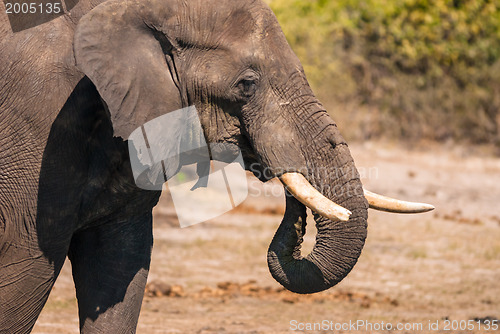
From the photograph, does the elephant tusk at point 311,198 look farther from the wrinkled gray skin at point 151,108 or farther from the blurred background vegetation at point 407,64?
the blurred background vegetation at point 407,64

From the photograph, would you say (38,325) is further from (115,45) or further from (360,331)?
(115,45)

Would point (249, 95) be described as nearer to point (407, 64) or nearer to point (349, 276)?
point (349, 276)

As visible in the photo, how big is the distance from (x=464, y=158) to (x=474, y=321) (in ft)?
33.8

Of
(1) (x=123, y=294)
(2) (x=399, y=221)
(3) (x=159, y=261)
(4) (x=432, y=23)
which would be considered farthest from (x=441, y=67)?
(1) (x=123, y=294)

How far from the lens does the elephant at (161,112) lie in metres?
4.49

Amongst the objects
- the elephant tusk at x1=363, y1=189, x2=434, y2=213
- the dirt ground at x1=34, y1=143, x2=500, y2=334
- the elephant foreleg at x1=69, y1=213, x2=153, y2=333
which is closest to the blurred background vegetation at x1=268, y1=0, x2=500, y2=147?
the dirt ground at x1=34, y1=143, x2=500, y2=334

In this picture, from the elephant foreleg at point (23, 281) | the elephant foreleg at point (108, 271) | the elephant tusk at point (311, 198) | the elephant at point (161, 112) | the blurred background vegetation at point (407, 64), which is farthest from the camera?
the blurred background vegetation at point (407, 64)

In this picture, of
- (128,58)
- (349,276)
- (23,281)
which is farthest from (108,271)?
(349,276)

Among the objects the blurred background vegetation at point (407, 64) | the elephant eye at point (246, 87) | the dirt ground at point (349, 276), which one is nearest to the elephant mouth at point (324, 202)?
the elephant eye at point (246, 87)

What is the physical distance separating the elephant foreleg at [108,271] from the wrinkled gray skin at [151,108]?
1.75 feet

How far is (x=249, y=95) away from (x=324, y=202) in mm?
669

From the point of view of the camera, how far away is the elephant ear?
442 centimetres

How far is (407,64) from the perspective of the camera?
20422 mm

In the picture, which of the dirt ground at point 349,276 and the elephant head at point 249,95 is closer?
the elephant head at point 249,95
